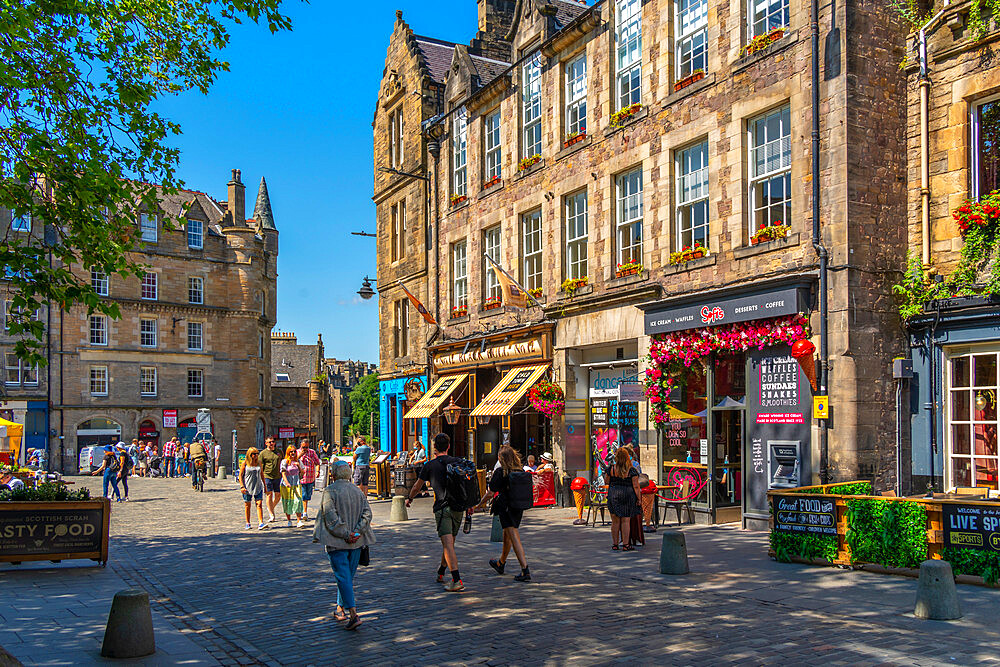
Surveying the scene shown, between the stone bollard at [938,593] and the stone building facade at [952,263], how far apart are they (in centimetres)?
545

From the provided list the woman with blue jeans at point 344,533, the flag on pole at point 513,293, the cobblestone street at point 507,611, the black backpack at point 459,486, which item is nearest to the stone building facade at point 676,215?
the flag on pole at point 513,293

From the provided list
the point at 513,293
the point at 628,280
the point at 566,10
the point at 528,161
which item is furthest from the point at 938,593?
the point at 566,10

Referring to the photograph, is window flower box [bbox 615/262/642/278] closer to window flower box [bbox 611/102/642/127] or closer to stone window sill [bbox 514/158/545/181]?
window flower box [bbox 611/102/642/127]

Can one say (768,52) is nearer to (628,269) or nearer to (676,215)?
(676,215)

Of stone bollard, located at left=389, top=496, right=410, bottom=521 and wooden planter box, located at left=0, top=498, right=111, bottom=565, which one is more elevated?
wooden planter box, located at left=0, top=498, right=111, bottom=565

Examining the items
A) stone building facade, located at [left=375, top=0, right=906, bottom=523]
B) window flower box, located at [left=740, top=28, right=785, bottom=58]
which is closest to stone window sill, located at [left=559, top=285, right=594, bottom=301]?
stone building facade, located at [left=375, top=0, right=906, bottom=523]

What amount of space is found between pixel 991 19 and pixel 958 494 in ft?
23.1

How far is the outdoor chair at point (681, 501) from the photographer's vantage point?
15867mm

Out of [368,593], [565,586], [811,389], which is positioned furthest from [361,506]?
[811,389]

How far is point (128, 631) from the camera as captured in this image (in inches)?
289

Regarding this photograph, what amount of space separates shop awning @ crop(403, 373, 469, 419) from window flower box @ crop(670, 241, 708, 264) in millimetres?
9783

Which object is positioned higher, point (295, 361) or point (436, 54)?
point (436, 54)

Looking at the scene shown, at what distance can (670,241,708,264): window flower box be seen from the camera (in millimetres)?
16484

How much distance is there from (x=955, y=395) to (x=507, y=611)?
8209mm
